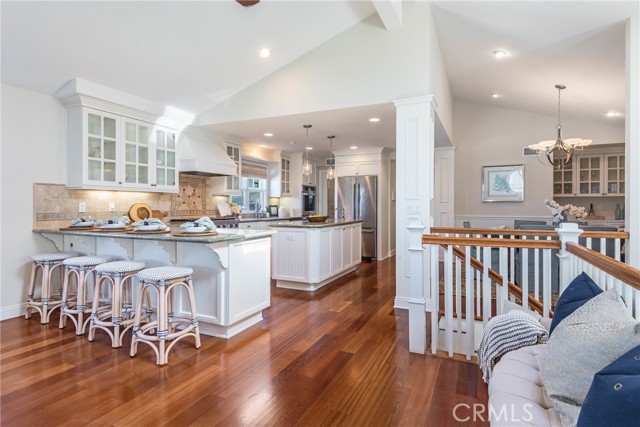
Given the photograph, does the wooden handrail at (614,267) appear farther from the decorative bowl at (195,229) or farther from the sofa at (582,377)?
the decorative bowl at (195,229)

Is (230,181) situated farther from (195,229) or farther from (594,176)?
(594,176)

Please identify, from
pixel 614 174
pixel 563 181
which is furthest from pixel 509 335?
pixel 614 174

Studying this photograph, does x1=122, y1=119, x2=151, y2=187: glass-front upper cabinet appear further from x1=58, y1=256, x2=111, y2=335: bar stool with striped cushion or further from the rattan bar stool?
the rattan bar stool

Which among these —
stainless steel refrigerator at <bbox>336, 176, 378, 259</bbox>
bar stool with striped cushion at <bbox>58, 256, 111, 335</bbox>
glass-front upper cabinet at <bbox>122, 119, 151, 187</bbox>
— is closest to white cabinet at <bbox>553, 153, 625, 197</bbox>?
stainless steel refrigerator at <bbox>336, 176, 378, 259</bbox>

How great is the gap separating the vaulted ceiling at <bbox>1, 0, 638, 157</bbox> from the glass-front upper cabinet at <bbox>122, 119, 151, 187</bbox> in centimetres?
43

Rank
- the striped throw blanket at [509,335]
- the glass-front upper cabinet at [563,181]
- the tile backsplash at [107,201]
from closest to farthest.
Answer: the striped throw blanket at [509,335]
the tile backsplash at [107,201]
the glass-front upper cabinet at [563,181]

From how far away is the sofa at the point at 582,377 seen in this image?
794 millimetres

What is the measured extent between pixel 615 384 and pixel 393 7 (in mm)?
3647

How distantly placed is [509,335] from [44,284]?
4039 millimetres

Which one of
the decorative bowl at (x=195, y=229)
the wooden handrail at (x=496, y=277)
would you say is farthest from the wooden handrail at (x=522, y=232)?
the decorative bowl at (x=195, y=229)

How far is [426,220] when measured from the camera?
12.5ft

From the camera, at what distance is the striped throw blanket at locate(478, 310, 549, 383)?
1.74m

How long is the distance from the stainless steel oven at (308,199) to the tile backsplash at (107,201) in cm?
249

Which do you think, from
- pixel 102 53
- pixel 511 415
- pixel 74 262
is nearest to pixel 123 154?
pixel 102 53
